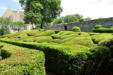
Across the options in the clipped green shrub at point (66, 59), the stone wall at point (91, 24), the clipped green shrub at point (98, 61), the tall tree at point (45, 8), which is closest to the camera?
the clipped green shrub at point (66, 59)

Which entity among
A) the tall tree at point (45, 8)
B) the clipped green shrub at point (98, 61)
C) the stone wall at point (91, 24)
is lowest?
the clipped green shrub at point (98, 61)

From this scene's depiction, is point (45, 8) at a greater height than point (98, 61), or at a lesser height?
greater

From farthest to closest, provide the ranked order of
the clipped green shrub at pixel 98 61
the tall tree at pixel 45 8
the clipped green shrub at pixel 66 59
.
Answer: the tall tree at pixel 45 8
the clipped green shrub at pixel 98 61
the clipped green shrub at pixel 66 59

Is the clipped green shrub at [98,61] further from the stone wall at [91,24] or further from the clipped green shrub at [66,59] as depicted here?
the stone wall at [91,24]

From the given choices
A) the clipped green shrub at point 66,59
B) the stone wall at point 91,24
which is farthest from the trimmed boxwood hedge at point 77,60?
the stone wall at point 91,24

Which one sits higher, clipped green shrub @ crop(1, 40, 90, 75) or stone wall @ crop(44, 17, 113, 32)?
stone wall @ crop(44, 17, 113, 32)

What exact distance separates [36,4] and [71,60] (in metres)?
20.0

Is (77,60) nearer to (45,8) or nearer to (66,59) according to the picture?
(66,59)

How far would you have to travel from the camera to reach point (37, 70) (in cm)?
261

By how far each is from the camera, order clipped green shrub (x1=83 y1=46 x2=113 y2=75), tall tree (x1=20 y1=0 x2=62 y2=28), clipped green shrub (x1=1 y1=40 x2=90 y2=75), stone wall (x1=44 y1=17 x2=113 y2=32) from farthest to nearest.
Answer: tall tree (x1=20 y1=0 x2=62 y2=28) < stone wall (x1=44 y1=17 x2=113 y2=32) < clipped green shrub (x1=83 y1=46 x2=113 y2=75) < clipped green shrub (x1=1 y1=40 x2=90 y2=75)

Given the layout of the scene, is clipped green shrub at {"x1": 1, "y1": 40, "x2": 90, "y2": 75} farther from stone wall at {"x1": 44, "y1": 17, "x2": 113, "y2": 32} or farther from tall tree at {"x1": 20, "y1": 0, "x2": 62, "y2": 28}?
tall tree at {"x1": 20, "y1": 0, "x2": 62, "y2": 28}

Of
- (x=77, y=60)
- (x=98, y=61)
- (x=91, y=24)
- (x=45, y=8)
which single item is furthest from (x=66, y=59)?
(x=45, y=8)

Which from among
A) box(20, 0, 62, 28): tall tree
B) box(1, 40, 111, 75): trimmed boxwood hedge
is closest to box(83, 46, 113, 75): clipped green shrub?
box(1, 40, 111, 75): trimmed boxwood hedge

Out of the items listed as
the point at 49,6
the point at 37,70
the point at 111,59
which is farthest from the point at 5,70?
the point at 49,6
